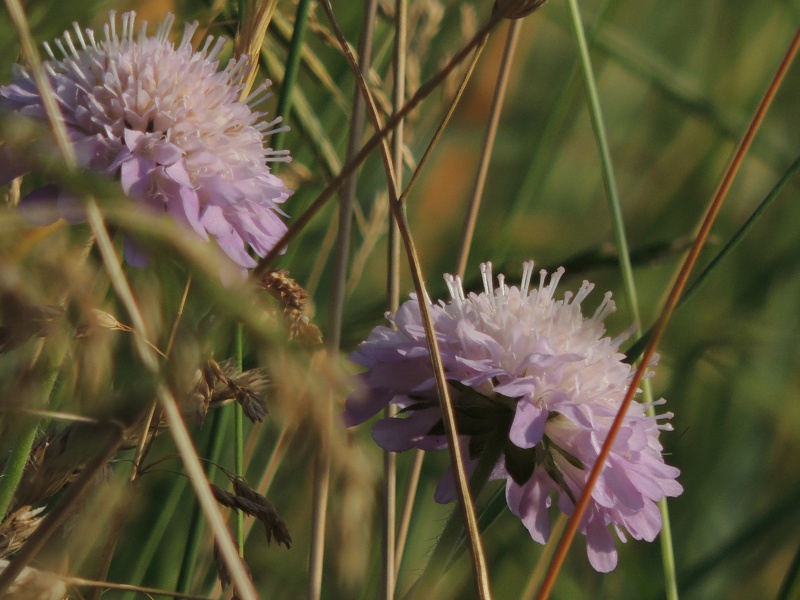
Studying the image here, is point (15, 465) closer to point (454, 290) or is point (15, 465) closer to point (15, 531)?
point (15, 531)

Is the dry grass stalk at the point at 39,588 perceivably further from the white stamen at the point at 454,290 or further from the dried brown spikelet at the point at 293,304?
the white stamen at the point at 454,290

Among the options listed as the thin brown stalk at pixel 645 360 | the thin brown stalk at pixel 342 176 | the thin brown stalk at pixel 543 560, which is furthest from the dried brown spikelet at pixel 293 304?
the thin brown stalk at pixel 543 560

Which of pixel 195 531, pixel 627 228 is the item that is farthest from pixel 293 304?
pixel 627 228

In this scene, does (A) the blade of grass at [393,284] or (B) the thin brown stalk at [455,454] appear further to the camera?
(A) the blade of grass at [393,284]

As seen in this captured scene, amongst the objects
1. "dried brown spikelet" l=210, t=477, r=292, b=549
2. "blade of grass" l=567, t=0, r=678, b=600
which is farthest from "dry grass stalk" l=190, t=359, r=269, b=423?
"blade of grass" l=567, t=0, r=678, b=600

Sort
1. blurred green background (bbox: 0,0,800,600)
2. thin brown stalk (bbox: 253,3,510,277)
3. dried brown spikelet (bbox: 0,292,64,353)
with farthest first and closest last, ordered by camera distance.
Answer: blurred green background (bbox: 0,0,800,600) < thin brown stalk (bbox: 253,3,510,277) < dried brown spikelet (bbox: 0,292,64,353)

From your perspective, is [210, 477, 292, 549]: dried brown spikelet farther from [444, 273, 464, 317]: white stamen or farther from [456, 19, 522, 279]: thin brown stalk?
[456, 19, 522, 279]: thin brown stalk
